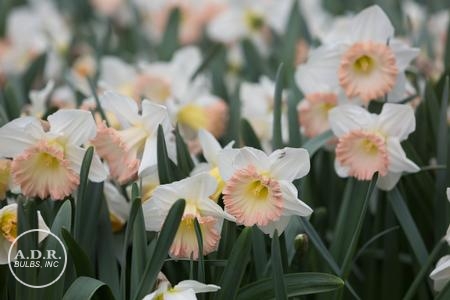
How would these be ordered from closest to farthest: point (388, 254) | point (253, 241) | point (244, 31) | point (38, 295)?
point (38, 295) → point (253, 241) → point (388, 254) → point (244, 31)

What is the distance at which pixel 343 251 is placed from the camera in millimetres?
1191

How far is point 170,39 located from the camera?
2.19m

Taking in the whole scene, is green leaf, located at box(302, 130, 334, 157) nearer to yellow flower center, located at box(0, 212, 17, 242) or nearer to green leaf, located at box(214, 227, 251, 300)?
green leaf, located at box(214, 227, 251, 300)

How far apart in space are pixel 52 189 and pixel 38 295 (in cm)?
17

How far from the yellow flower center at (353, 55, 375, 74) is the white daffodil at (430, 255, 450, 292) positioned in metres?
0.37

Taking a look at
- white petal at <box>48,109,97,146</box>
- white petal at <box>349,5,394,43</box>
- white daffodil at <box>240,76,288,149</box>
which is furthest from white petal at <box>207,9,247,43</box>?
white petal at <box>48,109,97,146</box>

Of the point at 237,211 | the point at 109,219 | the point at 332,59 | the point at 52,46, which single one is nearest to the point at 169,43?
the point at 52,46

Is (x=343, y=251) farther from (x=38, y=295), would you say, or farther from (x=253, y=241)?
(x=38, y=295)

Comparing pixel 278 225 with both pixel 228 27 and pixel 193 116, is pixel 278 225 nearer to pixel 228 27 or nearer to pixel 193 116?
pixel 193 116

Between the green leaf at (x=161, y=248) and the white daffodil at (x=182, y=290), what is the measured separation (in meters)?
0.02

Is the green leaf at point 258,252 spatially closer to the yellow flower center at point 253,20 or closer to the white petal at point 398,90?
the white petal at point 398,90

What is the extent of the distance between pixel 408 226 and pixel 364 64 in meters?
0.29

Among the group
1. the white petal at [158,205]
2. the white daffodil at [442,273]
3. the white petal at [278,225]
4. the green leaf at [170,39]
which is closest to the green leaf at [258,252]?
the white petal at [278,225]

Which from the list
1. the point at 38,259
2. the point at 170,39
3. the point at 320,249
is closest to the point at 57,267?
the point at 38,259
